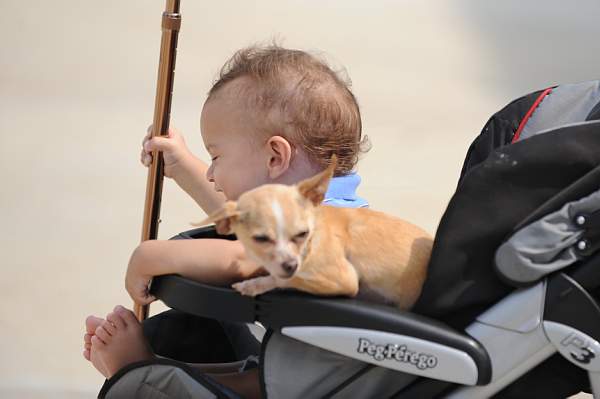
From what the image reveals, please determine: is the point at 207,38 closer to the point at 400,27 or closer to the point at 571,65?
the point at 400,27

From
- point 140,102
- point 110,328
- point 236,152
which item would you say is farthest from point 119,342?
point 140,102

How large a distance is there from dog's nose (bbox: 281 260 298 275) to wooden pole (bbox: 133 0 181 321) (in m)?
0.44

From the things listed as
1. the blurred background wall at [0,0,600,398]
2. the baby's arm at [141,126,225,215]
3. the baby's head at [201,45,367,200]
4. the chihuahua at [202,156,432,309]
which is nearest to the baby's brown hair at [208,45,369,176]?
the baby's head at [201,45,367,200]

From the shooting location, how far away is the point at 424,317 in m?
1.09

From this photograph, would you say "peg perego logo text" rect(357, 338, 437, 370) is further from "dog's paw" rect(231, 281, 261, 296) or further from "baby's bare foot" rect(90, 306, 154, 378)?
"baby's bare foot" rect(90, 306, 154, 378)

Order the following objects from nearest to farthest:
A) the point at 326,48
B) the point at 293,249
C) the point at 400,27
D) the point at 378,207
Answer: the point at 293,249 → the point at 378,207 → the point at 326,48 → the point at 400,27

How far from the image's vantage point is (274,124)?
1.40 meters

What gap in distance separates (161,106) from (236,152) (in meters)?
0.16

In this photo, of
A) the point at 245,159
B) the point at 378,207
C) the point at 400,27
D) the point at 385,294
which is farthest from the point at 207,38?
the point at 385,294

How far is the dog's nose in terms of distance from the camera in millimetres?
995

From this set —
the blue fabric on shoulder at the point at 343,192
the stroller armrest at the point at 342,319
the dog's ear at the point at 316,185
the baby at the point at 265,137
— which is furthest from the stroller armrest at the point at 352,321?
the blue fabric on shoulder at the point at 343,192

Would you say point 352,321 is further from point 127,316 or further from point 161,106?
point 161,106

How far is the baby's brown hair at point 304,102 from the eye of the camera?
1398 mm

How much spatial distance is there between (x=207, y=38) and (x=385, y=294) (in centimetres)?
283
